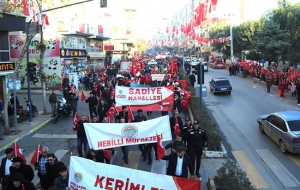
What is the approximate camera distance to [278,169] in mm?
10664

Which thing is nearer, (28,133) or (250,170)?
(250,170)

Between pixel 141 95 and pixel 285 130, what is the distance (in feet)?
24.0

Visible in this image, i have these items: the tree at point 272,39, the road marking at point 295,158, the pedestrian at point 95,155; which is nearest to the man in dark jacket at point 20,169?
the pedestrian at point 95,155

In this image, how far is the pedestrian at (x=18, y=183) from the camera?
20.2 ft

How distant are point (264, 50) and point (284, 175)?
33.0 m

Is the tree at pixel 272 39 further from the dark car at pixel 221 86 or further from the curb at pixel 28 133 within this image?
the curb at pixel 28 133

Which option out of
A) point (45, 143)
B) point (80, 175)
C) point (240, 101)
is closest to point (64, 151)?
point (45, 143)

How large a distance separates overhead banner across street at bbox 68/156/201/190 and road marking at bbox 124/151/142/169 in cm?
433

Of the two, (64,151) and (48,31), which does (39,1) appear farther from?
(48,31)

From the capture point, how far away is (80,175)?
655 centimetres

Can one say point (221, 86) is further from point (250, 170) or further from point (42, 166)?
point (42, 166)

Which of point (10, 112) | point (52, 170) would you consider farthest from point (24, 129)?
point (52, 170)

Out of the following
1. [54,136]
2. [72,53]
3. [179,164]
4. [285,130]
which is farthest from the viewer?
[72,53]

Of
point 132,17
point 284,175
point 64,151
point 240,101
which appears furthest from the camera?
point 132,17
